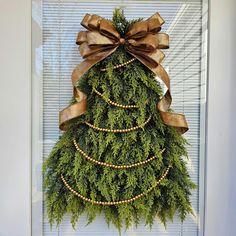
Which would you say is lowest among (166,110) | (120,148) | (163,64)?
(120,148)

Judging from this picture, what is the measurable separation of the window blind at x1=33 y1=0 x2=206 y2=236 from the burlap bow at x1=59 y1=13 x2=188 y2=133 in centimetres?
13

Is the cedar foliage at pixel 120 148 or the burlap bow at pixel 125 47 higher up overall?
the burlap bow at pixel 125 47

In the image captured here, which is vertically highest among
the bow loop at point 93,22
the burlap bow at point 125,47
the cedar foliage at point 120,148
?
the bow loop at point 93,22

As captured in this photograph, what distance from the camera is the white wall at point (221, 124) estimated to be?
0.90m

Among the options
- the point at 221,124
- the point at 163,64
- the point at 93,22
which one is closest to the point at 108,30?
the point at 93,22

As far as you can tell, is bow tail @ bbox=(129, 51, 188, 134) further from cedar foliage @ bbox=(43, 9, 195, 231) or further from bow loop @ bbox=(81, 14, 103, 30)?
bow loop @ bbox=(81, 14, 103, 30)
